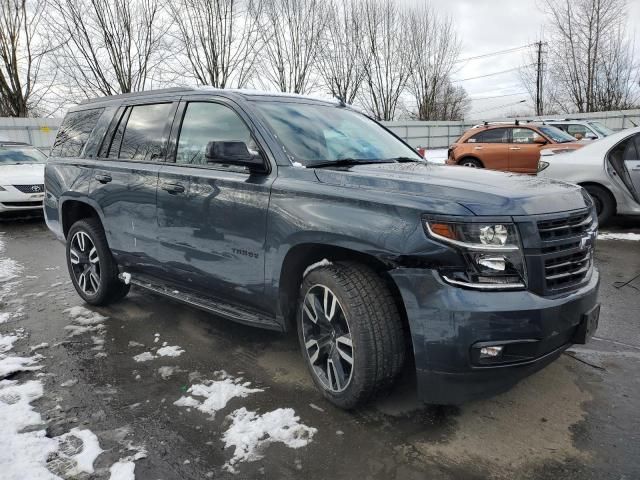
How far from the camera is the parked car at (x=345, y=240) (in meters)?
2.31

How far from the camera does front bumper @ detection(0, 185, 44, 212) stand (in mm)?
9539

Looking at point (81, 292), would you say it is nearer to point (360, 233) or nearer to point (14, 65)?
point (360, 233)

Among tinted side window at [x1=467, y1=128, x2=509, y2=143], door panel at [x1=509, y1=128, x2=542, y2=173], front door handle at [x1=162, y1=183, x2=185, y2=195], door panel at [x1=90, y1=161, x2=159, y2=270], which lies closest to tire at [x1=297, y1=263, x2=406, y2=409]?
front door handle at [x1=162, y1=183, x2=185, y2=195]

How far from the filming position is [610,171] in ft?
23.4

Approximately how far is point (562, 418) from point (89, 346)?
3256 mm

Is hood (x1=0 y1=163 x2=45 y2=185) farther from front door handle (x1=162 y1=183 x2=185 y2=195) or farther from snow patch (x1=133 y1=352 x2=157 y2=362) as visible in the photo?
snow patch (x1=133 y1=352 x2=157 y2=362)

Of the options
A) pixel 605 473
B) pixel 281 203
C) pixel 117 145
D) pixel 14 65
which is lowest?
pixel 605 473

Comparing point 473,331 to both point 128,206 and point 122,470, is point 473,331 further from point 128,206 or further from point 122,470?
point 128,206

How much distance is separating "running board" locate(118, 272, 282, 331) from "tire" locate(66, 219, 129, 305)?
237 millimetres

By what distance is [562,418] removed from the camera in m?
2.73

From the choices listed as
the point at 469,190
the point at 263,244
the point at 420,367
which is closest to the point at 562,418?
the point at 420,367

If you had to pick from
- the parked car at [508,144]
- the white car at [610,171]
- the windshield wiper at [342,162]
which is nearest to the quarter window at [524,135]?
the parked car at [508,144]

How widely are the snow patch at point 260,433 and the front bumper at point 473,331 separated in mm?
686

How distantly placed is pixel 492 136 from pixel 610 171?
6323 millimetres
